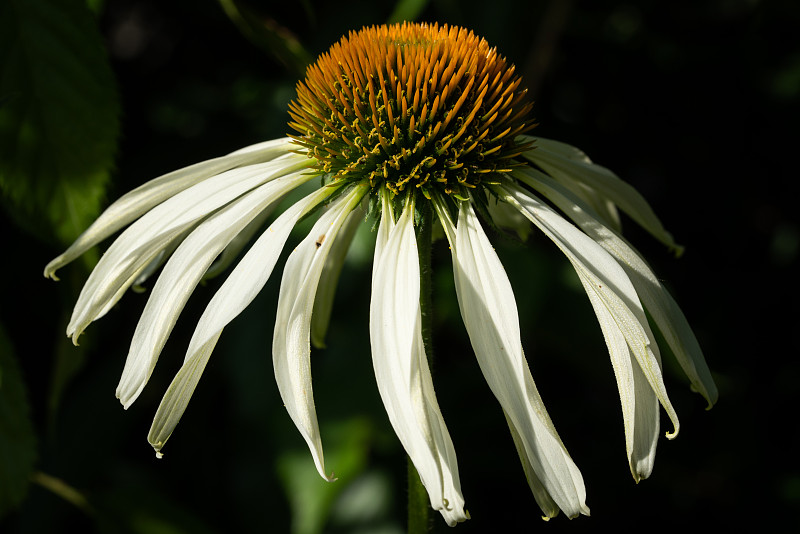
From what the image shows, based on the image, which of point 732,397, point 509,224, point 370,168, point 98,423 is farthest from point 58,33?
point 732,397

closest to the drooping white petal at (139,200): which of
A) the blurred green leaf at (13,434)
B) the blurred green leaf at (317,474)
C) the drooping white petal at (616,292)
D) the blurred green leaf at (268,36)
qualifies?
the blurred green leaf at (13,434)

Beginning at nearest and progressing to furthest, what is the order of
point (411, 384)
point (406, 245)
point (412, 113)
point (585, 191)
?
point (411, 384), point (406, 245), point (412, 113), point (585, 191)

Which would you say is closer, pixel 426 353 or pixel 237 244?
pixel 426 353

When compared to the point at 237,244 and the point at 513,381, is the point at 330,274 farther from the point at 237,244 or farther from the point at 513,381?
the point at 513,381

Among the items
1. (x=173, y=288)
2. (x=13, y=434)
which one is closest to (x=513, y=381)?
(x=173, y=288)

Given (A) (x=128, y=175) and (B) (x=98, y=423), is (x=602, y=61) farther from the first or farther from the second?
(B) (x=98, y=423)

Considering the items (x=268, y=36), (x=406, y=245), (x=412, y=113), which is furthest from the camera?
(x=268, y=36)

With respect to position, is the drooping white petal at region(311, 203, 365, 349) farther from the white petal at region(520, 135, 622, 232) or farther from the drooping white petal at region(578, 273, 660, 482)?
the drooping white petal at region(578, 273, 660, 482)

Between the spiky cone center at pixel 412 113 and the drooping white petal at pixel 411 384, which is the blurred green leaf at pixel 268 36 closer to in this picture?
the spiky cone center at pixel 412 113
